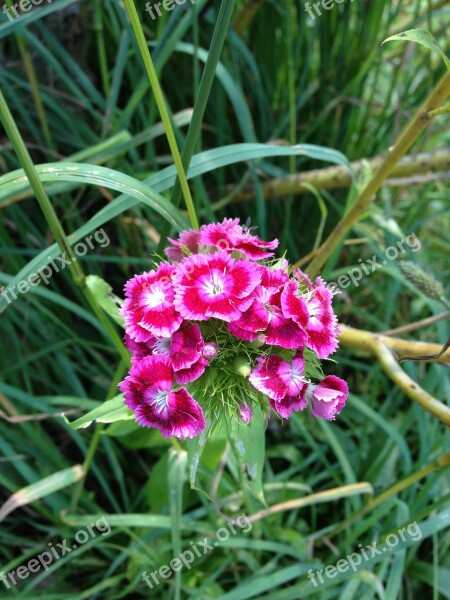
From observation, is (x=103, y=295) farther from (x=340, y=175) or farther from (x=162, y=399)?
(x=340, y=175)

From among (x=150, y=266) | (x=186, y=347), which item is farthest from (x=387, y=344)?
(x=150, y=266)

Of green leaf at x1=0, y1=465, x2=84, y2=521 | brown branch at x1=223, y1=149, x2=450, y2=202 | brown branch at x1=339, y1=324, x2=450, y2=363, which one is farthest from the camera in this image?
brown branch at x1=223, y1=149, x2=450, y2=202

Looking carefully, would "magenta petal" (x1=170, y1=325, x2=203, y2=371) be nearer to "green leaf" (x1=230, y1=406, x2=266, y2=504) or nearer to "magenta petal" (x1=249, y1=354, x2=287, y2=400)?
"magenta petal" (x1=249, y1=354, x2=287, y2=400)

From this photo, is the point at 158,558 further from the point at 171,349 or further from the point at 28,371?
the point at 171,349

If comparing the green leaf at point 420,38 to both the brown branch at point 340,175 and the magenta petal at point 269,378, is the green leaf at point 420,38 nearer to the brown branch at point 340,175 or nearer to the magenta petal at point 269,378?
the magenta petal at point 269,378

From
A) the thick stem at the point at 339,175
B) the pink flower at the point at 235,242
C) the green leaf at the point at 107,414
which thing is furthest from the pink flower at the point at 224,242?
the thick stem at the point at 339,175

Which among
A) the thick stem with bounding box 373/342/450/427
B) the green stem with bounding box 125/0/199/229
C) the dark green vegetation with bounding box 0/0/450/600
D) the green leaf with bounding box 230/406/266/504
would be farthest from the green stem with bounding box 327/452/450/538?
the green stem with bounding box 125/0/199/229

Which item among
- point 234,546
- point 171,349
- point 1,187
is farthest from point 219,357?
point 234,546
